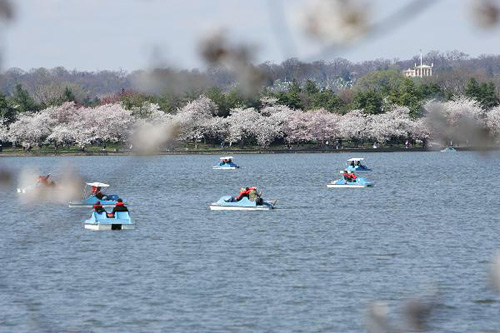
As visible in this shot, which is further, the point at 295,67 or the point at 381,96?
the point at 381,96

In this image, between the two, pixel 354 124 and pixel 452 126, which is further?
pixel 354 124

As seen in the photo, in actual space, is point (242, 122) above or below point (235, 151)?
above

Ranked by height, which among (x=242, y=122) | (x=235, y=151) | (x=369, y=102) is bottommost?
(x=235, y=151)

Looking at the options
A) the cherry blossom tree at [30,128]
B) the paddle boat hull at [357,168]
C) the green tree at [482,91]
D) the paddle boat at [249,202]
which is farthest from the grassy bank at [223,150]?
the paddle boat at [249,202]

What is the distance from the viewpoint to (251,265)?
3309 cm

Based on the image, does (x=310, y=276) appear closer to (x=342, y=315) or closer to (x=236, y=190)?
(x=342, y=315)

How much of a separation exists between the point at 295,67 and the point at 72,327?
20082 millimetres

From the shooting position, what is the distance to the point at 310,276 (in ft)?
98.4

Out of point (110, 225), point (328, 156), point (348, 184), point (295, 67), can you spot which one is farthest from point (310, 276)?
point (328, 156)

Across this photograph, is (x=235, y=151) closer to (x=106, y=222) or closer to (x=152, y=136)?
(x=106, y=222)

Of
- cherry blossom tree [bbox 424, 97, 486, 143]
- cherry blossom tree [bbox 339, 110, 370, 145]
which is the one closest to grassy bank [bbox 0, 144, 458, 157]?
cherry blossom tree [bbox 339, 110, 370, 145]

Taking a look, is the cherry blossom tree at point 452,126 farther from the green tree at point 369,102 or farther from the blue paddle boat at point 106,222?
the green tree at point 369,102

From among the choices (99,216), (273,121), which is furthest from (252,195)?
(273,121)

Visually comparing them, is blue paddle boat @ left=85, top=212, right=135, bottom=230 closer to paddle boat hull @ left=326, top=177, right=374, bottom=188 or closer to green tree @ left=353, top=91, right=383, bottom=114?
paddle boat hull @ left=326, top=177, right=374, bottom=188
